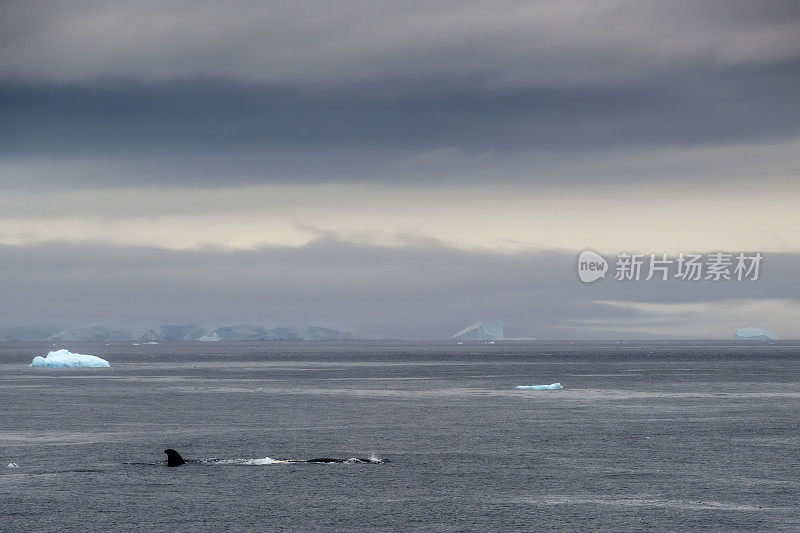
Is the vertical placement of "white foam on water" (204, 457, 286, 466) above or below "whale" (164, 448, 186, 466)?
below

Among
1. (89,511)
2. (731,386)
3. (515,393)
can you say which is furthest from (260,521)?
(731,386)

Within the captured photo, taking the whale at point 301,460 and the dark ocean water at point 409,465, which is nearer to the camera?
the dark ocean water at point 409,465

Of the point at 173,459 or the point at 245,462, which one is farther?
the point at 245,462

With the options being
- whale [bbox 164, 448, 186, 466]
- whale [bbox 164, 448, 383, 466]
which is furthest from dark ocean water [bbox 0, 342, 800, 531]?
whale [bbox 164, 448, 383, 466]

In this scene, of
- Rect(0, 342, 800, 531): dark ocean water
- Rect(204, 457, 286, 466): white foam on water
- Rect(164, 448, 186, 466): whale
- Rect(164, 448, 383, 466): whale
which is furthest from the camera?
Rect(204, 457, 286, 466): white foam on water

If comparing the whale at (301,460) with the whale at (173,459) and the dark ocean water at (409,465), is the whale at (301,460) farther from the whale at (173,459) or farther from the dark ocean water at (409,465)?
the dark ocean water at (409,465)

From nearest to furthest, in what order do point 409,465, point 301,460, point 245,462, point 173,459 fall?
point 173,459 → point 409,465 → point 245,462 → point 301,460

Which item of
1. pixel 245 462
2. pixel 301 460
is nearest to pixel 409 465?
pixel 301 460

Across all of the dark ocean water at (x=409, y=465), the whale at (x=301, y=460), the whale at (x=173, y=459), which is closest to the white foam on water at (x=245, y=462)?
the whale at (x=301, y=460)

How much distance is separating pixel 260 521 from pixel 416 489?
1047 cm

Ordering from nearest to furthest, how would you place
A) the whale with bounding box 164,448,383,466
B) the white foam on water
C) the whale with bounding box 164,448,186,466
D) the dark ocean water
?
the dark ocean water → the whale with bounding box 164,448,186,466 → the whale with bounding box 164,448,383,466 → the white foam on water

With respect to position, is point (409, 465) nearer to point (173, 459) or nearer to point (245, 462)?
point (245, 462)

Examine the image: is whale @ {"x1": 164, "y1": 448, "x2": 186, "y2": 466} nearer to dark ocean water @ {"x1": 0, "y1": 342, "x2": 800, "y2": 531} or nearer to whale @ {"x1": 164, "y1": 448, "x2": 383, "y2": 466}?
whale @ {"x1": 164, "y1": 448, "x2": 383, "y2": 466}

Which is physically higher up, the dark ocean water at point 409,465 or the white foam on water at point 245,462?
the white foam on water at point 245,462
